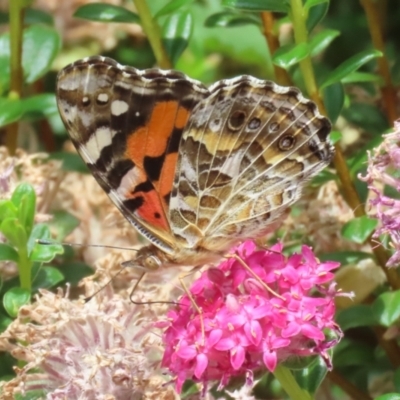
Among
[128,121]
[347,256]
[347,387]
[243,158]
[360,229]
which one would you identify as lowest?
[347,387]

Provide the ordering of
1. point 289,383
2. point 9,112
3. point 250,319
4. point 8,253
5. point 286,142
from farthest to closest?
1. point 9,112
2. point 8,253
3. point 286,142
4. point 289,383
5. point 250,319

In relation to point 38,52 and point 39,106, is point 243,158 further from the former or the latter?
point 38,52

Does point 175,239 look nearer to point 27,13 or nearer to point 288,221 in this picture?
point 288,221

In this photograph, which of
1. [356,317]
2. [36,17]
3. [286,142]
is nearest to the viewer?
[286,142]

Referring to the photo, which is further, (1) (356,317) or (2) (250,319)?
(1) (356,317)

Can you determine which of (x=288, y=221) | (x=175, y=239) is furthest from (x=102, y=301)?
(x=288, y=221)

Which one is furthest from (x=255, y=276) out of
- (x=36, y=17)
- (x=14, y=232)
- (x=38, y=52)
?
(x=36, y=17)
